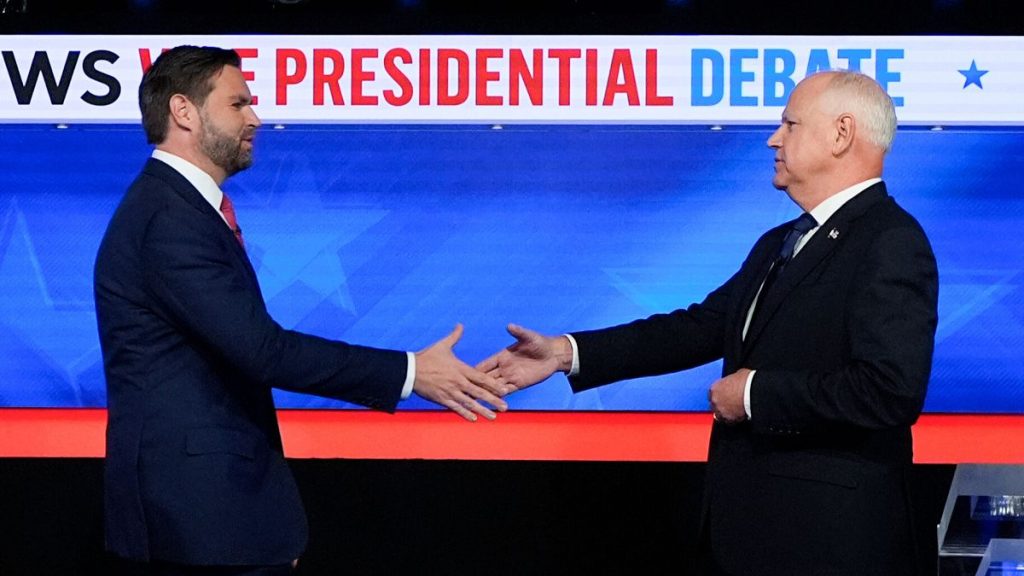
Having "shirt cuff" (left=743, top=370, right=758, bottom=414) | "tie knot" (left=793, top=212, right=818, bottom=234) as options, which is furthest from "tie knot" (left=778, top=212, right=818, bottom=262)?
"shirt cuff" (left=743, top=370, right=758, bottom=414)

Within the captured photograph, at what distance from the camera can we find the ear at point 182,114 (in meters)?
2.24

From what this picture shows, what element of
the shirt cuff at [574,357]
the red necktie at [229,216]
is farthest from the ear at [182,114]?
the shirt cuff at [574,357]

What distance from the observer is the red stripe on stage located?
161 inches

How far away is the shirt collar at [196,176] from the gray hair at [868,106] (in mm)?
1073

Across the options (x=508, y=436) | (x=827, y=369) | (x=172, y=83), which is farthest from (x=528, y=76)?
(x=827, y=369)

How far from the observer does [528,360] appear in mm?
2686

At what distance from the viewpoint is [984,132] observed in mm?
4160

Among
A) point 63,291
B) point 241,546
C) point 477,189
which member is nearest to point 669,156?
point 477,189

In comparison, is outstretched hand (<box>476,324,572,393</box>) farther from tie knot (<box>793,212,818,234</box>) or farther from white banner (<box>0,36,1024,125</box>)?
white banner (<box>0,36,1024,125</box>)

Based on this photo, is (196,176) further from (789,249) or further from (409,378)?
(789,249)

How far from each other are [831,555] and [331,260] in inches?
98.8

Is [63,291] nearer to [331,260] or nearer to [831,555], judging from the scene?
[331,260]

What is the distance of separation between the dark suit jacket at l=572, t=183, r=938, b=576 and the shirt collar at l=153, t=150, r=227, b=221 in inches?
36.8

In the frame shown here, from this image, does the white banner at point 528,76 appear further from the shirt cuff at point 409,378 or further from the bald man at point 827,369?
the shirt cuff at point 409,378
